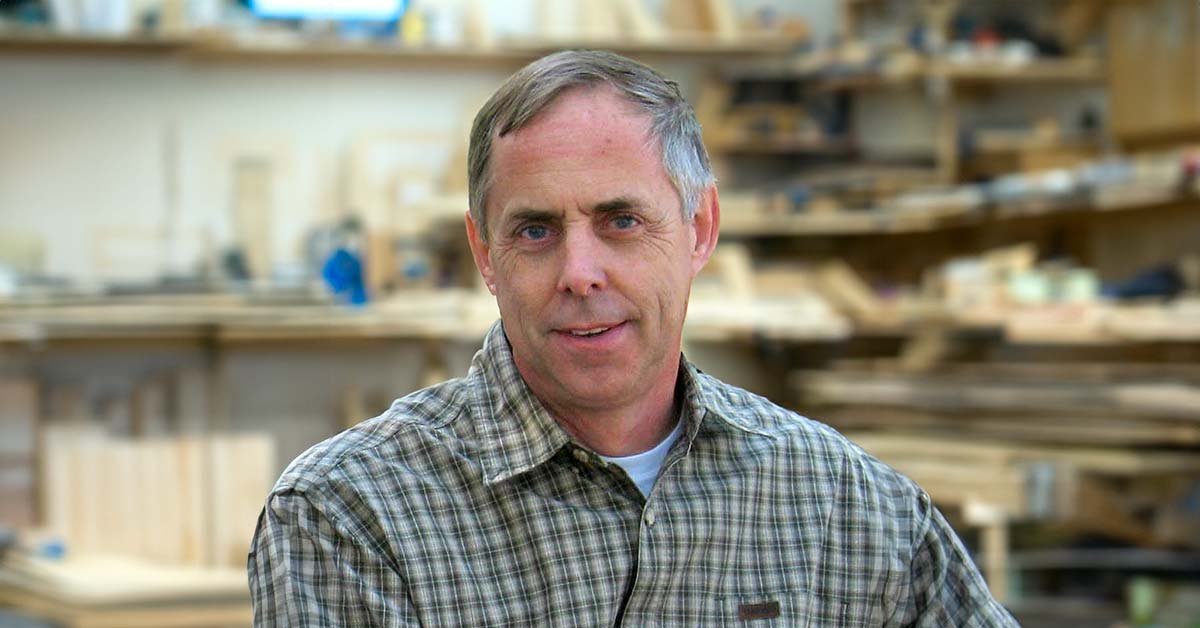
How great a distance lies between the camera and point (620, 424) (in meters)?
1.48

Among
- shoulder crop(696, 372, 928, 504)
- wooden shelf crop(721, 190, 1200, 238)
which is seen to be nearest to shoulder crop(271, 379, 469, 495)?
shoulder crop(696, 372, 928, 504)

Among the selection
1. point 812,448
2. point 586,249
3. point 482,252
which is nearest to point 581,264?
point 586,249

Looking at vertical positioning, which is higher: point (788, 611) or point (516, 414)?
point (516, 414)

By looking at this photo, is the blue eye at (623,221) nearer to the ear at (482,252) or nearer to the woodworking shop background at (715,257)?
the ear at (482,252)

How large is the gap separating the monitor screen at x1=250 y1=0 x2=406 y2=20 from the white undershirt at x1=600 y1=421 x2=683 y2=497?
4.87 meters

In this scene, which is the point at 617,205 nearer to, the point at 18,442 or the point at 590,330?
the point at 590,330

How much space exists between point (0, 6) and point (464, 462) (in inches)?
193

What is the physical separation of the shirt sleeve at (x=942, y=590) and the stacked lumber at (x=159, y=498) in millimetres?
3693

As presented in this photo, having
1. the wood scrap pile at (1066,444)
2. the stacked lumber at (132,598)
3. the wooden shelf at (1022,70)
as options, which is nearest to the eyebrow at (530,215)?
the stacked lumber at (132,598)

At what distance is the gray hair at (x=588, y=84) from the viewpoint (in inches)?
55.0

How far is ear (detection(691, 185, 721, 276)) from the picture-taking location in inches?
60.2

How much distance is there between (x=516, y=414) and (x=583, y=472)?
0.08 metres

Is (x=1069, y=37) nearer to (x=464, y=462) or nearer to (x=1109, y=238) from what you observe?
(x=1109, y=238)

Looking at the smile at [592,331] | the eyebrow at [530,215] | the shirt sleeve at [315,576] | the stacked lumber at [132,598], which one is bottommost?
the stacked lumber at [132,598]
